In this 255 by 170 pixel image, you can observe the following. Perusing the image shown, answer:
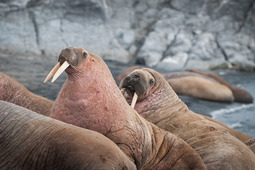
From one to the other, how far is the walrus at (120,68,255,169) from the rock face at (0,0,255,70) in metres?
11.6

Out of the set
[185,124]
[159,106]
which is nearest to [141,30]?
[159,106]

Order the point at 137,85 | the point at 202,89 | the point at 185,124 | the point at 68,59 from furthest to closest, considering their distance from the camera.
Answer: the point at 202,89, the point at 137,85, the point at 185,124, the point at 68,59

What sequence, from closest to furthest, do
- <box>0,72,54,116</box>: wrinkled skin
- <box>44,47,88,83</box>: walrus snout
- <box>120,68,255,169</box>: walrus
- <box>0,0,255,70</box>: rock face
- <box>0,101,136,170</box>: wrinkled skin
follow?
<box>0,101,136,170</box>: wrinkled skin
<box>44,47,88,83</box>: walrus snout
<box>120,68,255,169</box>: walrus
<box>0,72,54,116</box>: wrinkled skin
<box>0,0,255,70</box>: rock face

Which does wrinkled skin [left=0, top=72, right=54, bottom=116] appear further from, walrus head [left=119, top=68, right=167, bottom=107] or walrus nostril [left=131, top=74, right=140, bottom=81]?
walrus nostril [left=131, top=74, right=140, bottom=81]

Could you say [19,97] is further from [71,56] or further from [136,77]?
[71,56]

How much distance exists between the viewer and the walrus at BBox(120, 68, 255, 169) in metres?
3.66

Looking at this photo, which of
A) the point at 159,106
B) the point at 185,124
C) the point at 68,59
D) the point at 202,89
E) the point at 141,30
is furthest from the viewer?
the point at 141,30

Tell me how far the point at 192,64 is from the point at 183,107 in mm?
14610

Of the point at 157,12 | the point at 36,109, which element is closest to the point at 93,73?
the point at 36,109

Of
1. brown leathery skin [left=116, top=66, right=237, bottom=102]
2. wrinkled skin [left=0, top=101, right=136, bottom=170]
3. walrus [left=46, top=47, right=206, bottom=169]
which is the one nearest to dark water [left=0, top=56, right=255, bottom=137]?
brown leathery skin [left=116, top=66, right=237, bottom=102]

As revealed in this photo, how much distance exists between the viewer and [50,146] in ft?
8.22

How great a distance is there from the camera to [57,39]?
55.0 feet

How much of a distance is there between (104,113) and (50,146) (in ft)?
2.28

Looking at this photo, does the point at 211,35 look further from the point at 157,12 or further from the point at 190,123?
the point at 190,123
